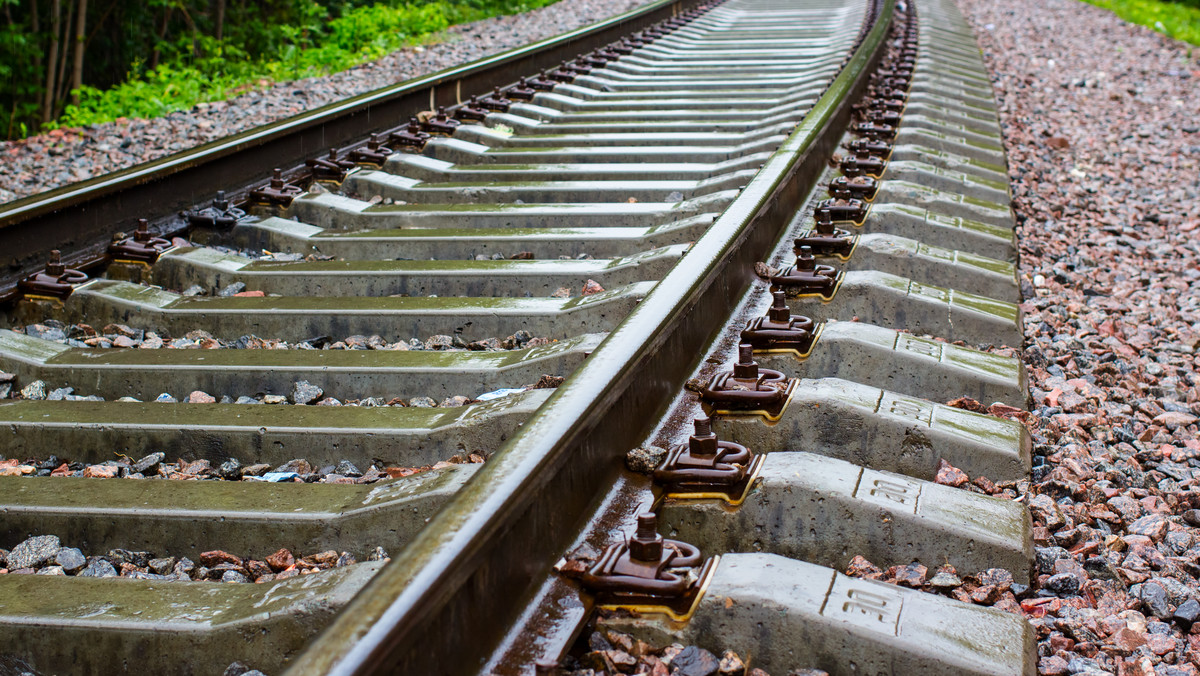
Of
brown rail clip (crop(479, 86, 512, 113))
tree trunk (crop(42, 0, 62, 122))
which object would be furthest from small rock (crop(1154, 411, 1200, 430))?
tree trunk (crop(42, 0, 62, 122))

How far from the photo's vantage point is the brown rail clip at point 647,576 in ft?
4.81

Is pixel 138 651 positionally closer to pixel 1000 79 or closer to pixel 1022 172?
pixel 1022 172

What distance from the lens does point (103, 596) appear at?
5.52 feet

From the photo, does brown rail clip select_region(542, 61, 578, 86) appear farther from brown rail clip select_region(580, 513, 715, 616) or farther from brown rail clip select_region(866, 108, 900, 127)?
brown rail clip select_region(580, 513, 715, 616)

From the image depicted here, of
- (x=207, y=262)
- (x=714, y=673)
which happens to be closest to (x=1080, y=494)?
(x=714, y=673)

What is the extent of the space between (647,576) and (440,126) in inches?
163

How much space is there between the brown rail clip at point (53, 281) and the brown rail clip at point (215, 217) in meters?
0.66

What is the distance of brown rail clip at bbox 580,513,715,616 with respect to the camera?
1467 mm

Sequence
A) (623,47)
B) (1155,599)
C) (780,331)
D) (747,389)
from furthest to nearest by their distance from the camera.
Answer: (623,47) → (780,331) → (747,389) → (1155,599)

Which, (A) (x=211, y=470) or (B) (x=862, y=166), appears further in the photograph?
(B) (x=862, y=166)

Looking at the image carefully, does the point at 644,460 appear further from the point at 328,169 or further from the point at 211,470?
the point at 328,169

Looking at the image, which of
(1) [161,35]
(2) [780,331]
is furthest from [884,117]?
(1) [161,35]

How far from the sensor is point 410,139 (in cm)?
505

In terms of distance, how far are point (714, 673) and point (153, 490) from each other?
3.96 ft
